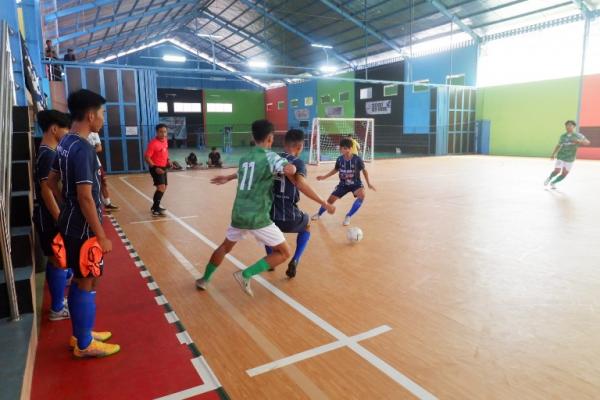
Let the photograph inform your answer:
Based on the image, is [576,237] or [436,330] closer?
[436,330]

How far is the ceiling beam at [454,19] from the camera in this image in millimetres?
22250

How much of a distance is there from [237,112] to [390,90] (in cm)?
1853

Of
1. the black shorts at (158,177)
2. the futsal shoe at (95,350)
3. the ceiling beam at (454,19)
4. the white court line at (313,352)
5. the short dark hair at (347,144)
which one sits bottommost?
the white court line at (313,352)

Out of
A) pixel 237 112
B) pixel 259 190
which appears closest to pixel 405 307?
pixel 259 190

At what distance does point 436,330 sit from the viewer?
329 centimetres

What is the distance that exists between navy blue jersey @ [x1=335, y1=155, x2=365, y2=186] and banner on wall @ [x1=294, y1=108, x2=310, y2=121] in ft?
102

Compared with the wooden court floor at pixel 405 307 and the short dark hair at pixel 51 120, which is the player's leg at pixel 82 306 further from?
the short dark hair at pixel 51 120

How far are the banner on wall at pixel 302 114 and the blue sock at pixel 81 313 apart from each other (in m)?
35.7

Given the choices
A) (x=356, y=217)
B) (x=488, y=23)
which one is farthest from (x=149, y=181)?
(x=488, y=23)

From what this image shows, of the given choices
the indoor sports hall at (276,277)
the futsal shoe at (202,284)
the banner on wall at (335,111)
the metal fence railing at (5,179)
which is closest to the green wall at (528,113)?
the indoor sports hall at (276,277)

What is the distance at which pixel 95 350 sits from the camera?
2947 mm

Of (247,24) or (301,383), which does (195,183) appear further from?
(247,24)

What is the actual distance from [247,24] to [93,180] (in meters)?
31.7

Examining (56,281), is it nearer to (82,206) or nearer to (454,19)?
(82,206)
